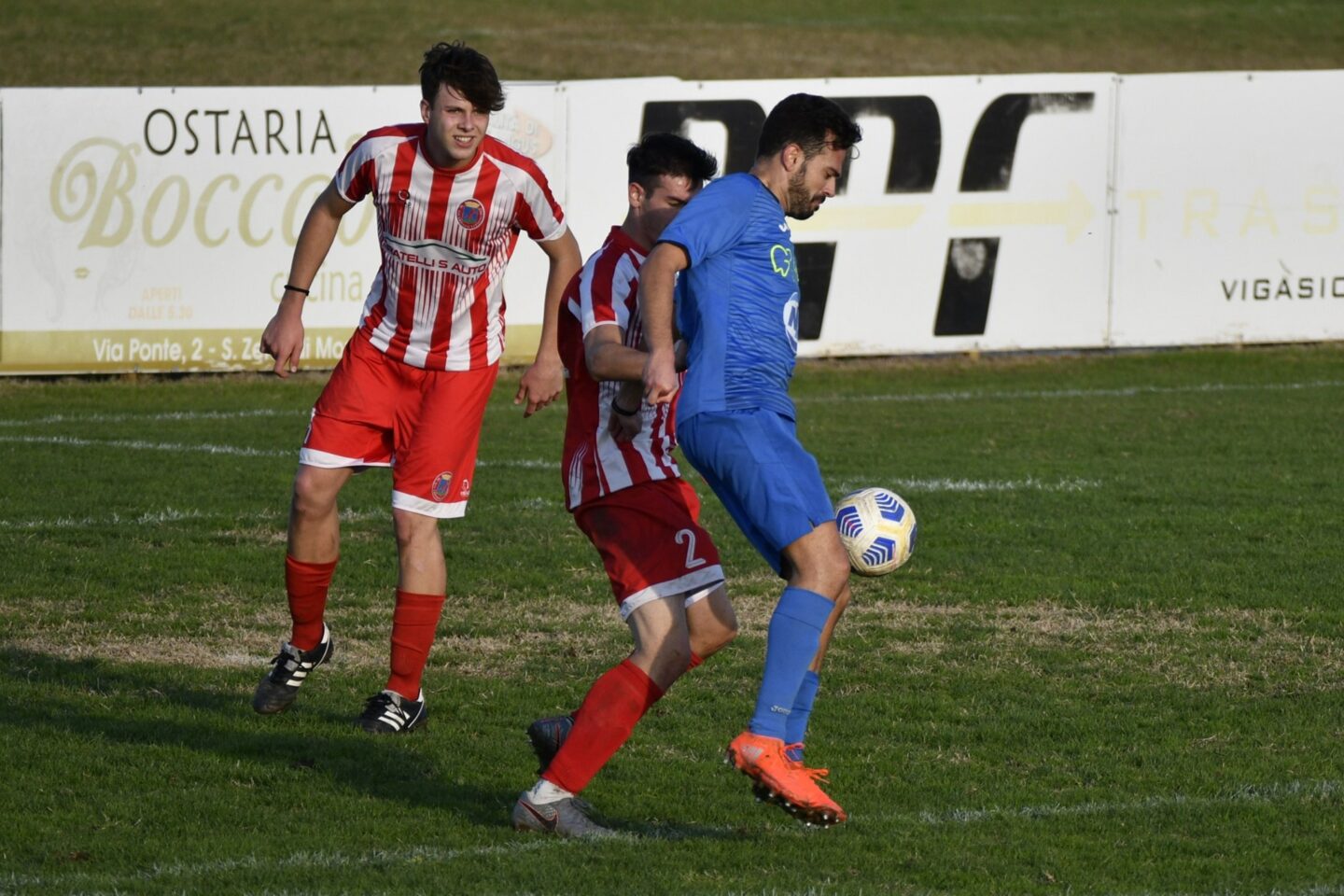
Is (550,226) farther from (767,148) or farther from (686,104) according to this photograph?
(686,104)

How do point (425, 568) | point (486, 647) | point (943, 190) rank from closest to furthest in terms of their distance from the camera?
point (425, 568) → point (486, 647) → point (943, 190)

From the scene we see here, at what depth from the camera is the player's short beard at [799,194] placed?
4.83 m

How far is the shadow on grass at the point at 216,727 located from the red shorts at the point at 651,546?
0.73 meters

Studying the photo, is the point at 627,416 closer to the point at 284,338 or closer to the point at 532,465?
the point at 284,338

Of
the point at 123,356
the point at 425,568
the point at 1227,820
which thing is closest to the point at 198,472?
the point at 123,356

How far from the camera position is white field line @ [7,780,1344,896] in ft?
14.8

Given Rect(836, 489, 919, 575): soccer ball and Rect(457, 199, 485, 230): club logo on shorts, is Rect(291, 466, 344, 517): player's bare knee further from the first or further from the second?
Rect(836, 489, 919, 575): soccer ball

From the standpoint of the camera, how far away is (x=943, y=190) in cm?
1612

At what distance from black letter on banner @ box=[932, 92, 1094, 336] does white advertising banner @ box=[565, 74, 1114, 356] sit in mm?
11

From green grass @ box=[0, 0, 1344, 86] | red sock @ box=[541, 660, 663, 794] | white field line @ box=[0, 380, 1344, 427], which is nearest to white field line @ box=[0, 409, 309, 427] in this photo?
white field line @ box=[0, 380, 1344, 427]

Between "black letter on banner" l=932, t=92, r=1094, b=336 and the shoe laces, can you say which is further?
"black letter on banner" l=932, t=92, r=1094, b=336

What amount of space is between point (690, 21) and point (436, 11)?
4.48 m

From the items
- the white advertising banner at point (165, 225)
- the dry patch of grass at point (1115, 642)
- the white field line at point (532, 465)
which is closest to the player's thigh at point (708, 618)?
the dry patch of grass at point (1115, 642)

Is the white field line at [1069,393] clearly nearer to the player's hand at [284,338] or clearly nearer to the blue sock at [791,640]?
the player's hand at [284,338]
